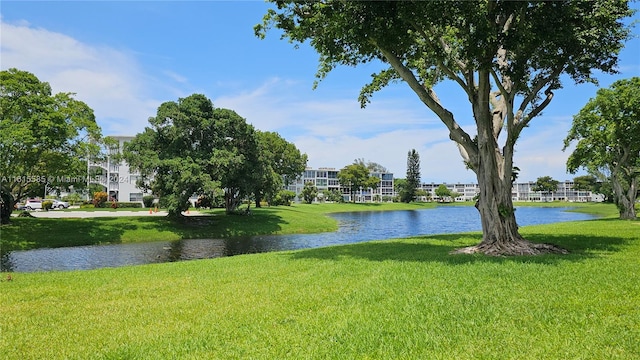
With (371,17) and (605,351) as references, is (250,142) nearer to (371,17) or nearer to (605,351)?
(371,17)

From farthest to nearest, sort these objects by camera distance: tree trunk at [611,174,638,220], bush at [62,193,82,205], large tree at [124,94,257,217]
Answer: bush at [62,193,82,205] → tree trunk at [611,174,638,220] → large tree at [124,94,257,217]

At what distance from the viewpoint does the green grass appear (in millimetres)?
5246

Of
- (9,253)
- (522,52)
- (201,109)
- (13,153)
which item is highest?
(201,109)

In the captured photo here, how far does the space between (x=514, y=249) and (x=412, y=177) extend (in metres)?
123

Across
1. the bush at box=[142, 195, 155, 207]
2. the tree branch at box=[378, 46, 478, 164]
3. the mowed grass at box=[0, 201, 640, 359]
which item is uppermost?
the tree branch at box=[378, 46, 478, 164]

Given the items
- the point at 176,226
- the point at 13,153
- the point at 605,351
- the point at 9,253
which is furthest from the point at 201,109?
the point at 605,351

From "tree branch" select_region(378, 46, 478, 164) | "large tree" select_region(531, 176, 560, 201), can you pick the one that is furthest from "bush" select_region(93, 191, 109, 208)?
"large tree" select_region(531, 176, 560, 201)

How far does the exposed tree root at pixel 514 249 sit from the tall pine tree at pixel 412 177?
114469mm

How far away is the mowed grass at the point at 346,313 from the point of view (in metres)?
5.25

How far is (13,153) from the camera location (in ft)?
84.5

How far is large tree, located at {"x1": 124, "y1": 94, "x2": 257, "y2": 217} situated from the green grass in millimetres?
21517

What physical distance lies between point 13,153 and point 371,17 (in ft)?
81.8

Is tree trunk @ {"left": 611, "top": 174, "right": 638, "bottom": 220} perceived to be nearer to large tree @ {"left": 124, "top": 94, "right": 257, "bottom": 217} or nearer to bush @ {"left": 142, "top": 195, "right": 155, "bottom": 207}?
large tree @ {"left": 124, "top": 94, "right": 257, "bottom": 217}

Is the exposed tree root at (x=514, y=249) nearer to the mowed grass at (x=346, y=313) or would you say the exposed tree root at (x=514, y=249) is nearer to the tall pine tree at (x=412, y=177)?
the mowed grass at (x=346, y=313)
